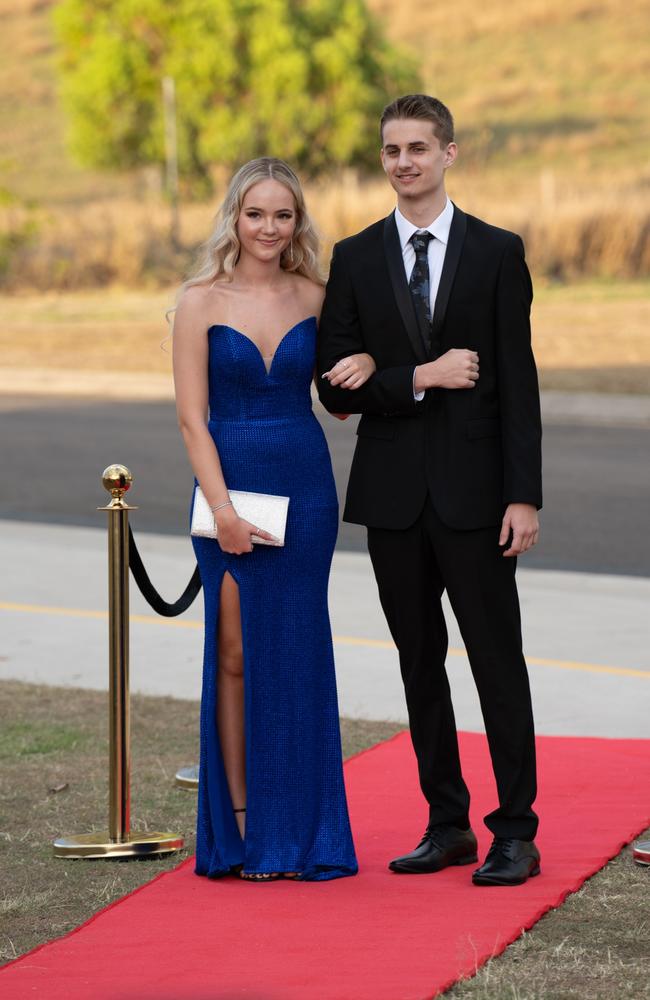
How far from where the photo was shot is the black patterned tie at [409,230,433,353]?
15.2 ft

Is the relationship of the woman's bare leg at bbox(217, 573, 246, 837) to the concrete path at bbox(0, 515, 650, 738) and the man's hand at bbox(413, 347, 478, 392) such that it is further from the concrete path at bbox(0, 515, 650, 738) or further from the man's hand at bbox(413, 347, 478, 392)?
the concrete path at bbox(0, 515, 650, 738)

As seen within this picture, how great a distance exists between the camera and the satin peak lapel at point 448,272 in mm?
4586

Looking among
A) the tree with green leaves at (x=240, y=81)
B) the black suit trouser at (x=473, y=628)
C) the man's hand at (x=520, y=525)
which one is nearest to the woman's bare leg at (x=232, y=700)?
the black suit trouser at (x=473, y=628)

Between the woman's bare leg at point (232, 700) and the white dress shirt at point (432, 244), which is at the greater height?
the white dress shirt at point (432, 244)

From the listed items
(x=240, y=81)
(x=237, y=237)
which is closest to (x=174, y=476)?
(x=237, y=237)

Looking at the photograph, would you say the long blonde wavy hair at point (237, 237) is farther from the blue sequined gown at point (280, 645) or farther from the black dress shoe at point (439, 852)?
the black dress shoe at point (439, 852)

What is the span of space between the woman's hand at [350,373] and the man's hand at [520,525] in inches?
20.6

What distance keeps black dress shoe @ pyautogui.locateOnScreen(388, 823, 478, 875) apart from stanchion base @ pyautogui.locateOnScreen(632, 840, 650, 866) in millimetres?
456

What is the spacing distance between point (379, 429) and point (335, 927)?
1337mm

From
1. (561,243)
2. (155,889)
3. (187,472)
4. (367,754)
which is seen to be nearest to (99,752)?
(367,754)

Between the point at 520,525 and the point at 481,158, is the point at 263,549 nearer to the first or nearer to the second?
the point at 520,525

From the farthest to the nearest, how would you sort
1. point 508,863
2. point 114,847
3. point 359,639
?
point 359,639 → point 114,847 → point 508,863

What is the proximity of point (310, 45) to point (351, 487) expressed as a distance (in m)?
39.4

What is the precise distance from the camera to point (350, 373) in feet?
15.2
